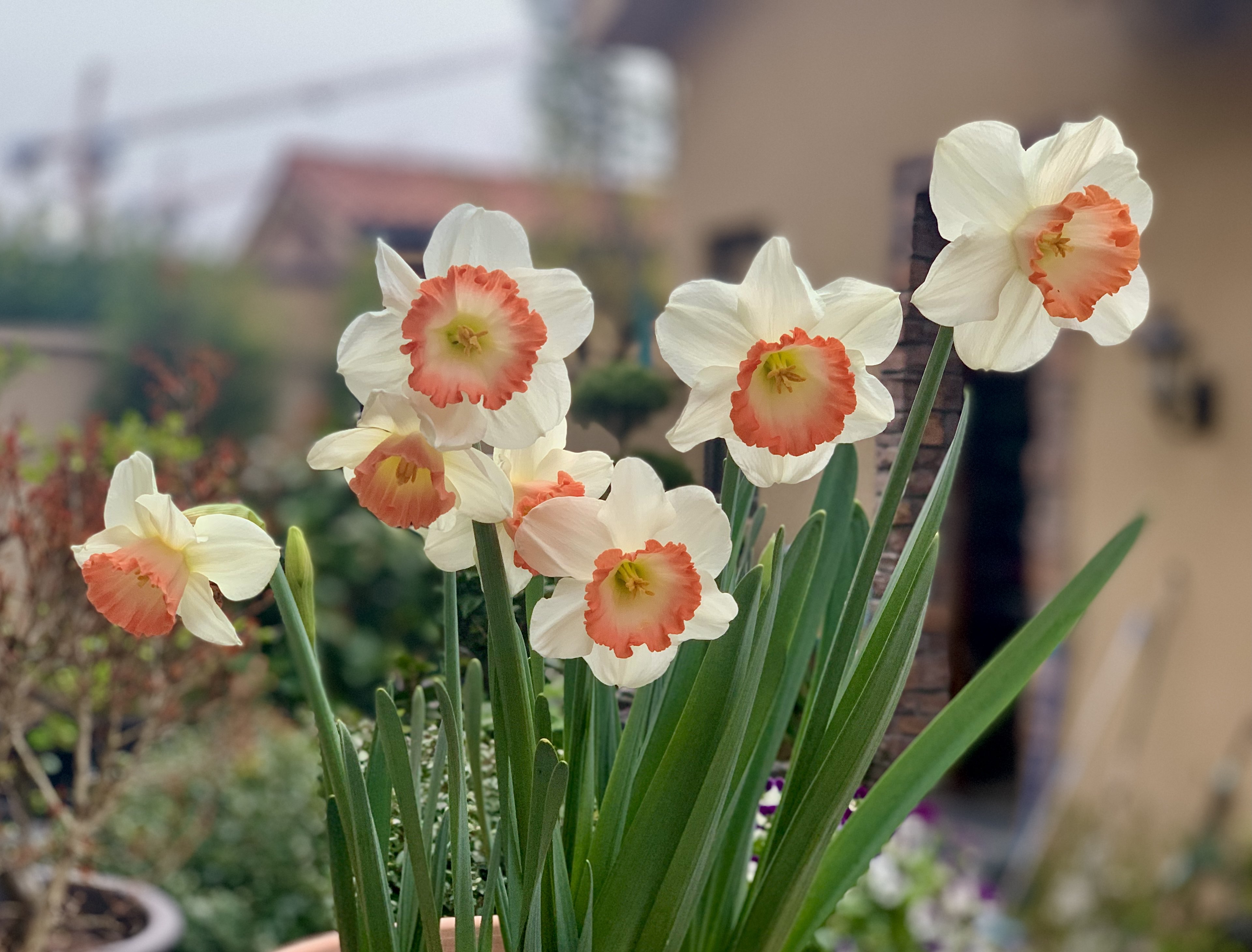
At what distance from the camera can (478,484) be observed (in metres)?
0.44

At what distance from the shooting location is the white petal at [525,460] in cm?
50

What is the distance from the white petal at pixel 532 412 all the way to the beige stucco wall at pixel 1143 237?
68.0 inches

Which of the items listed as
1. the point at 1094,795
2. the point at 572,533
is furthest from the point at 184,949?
the point at 1094,795

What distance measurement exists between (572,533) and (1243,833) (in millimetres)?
2769

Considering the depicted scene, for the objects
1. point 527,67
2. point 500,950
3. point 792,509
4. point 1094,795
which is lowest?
point 500,950

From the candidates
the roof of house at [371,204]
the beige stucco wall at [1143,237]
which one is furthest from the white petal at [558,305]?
the roof of house at [371,204]

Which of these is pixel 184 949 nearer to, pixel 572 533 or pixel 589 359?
pixel 589 359

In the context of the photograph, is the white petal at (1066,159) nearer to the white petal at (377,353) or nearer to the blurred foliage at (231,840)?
the white petal at (377,353)

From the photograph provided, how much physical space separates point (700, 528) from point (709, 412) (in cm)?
5

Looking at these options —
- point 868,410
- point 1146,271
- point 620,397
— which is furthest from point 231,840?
point 1146,271

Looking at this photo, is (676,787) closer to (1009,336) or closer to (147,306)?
(1009,336)

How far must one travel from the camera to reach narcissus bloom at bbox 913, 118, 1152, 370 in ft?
1.49

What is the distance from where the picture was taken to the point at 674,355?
18.3 inches

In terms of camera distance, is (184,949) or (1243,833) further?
(1243,833)
